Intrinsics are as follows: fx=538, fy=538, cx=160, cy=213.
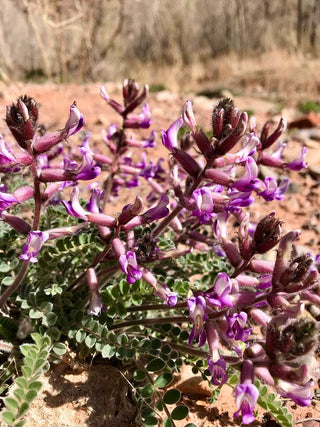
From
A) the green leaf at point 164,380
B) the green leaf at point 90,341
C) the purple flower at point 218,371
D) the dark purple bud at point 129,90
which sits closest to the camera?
the purple flower at point 218,371

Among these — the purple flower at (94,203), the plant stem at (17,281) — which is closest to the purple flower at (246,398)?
the purple flower at (94,203)

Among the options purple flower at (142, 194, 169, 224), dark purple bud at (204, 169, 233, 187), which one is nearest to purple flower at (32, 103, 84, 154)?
purple flower at (142, 194, 169, 224)

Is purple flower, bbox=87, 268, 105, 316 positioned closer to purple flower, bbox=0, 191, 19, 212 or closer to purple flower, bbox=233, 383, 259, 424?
purple flower, bbox=0, 191, 19, 212

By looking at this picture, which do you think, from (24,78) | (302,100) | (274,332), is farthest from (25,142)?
(24,78)

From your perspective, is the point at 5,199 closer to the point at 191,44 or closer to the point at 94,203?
the point at 94,203

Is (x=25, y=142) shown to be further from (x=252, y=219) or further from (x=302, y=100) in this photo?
(x=302, y=100)

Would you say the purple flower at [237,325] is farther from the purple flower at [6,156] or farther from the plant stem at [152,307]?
the purple flower at [6,156]
